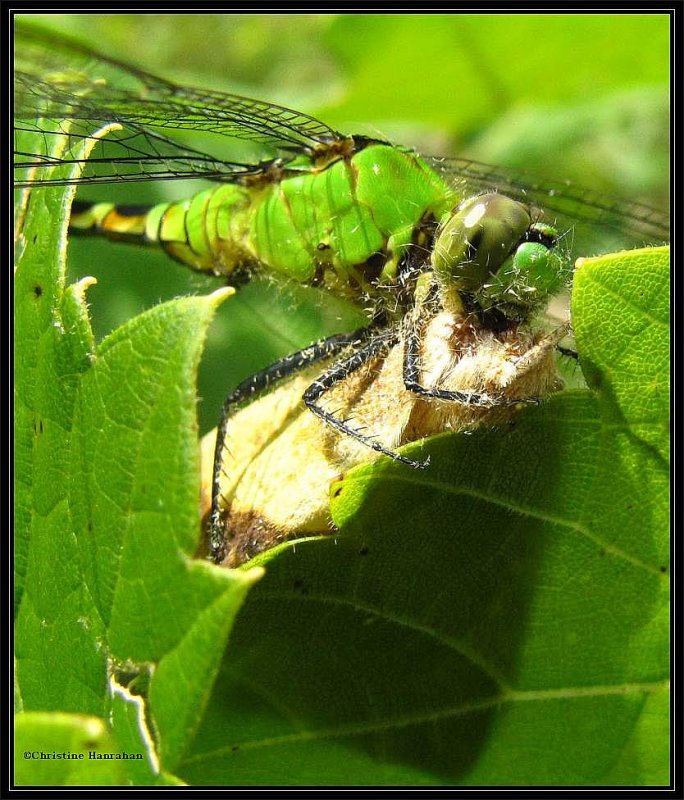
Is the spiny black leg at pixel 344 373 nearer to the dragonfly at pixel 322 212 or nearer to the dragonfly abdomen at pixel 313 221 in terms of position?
the dragonfly at pixel 322 212

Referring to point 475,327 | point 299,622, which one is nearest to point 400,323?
point 475,327

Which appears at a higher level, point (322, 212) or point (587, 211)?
point (587, 211)

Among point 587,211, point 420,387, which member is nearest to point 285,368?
point 420,387

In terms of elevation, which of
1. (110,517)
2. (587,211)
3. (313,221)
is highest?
(587,211)

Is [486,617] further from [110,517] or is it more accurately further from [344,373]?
[344,373]

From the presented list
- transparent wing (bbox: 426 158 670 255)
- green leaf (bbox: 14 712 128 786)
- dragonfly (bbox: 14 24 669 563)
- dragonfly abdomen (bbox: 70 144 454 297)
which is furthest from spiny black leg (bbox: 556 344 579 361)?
green leaf (bbox: 14 712 128 786)

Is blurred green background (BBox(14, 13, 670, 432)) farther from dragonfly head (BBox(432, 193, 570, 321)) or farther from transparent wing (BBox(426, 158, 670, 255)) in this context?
dragonfly head (BBox(432, 193, 570, 321))

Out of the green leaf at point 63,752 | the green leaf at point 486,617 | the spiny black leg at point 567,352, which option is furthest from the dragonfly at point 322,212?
the green leaf at point 63,752
